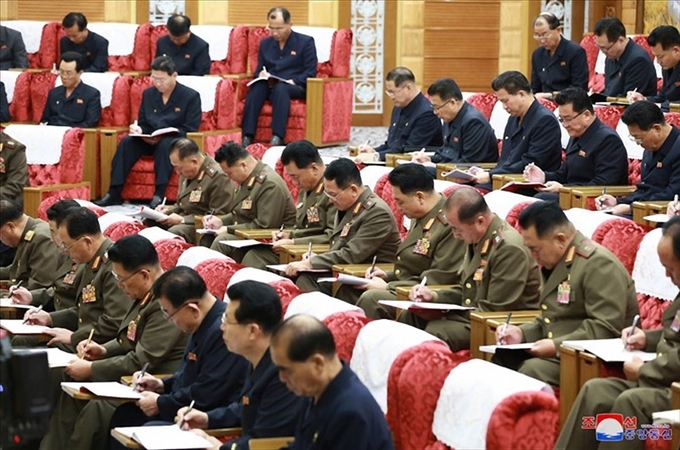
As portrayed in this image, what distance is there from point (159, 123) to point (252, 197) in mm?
2566

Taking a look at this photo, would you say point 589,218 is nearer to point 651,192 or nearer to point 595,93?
point 651,192

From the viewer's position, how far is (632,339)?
4.63m

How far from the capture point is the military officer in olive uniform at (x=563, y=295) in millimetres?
4887

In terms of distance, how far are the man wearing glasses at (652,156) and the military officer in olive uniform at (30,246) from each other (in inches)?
115

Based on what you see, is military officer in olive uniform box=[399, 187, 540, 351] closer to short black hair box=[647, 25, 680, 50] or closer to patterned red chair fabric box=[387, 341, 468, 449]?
patterned red chair fabric box=[387, 341, 468, 449]

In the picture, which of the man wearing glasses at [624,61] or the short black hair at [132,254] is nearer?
the short black hair at [132,254]

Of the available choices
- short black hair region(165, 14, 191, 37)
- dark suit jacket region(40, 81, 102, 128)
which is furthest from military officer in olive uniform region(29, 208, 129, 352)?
short black hair region(165, 14, 191, 37)

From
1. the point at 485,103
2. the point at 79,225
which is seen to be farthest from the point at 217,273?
the point at 485,103

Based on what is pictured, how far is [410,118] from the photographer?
9461 millimetres

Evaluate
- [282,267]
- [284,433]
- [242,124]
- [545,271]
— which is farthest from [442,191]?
[242,124]

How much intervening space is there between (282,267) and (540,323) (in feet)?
6.55

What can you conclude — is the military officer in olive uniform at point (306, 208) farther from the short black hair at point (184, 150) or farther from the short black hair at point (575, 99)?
the short black hair at point (575, 99)

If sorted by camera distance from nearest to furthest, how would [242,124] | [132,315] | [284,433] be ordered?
1. [284,433]
2. [132,315]
3. [242,124]

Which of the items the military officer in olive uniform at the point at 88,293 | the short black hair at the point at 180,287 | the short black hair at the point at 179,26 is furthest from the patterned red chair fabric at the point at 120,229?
the short black hair at the point at 179,26
